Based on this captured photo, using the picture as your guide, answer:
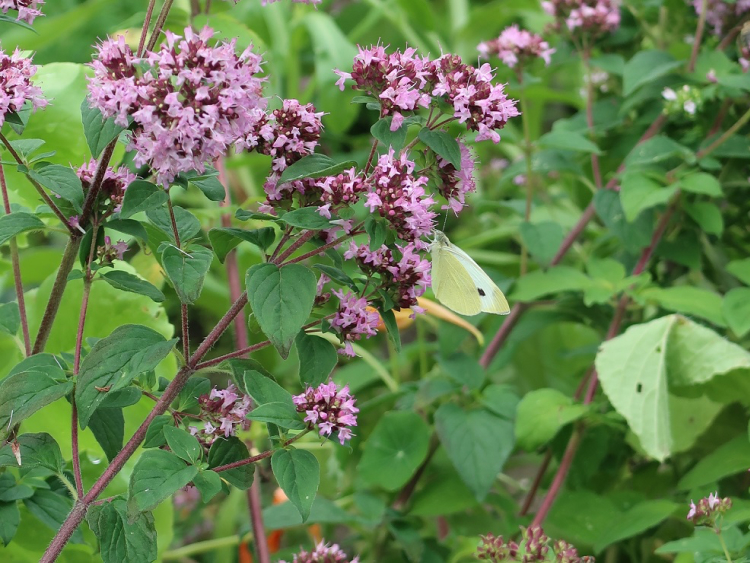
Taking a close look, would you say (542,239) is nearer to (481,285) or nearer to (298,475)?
(481,285)

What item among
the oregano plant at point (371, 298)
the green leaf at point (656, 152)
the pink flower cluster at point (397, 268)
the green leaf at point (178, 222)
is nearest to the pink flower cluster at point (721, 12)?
the oregano plant at point (371, 298)

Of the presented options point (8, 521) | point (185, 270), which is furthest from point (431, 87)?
point (8, 521)

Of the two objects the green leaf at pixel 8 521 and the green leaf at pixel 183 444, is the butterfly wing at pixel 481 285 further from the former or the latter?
the green leaf at pixel 8 521

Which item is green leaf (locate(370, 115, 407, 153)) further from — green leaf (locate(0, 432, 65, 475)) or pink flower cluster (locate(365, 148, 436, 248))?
green leaf (locate(0, 432, 65, 475))

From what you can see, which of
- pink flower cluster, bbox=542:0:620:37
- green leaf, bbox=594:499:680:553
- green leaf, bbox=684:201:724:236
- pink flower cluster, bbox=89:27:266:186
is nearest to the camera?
pink flower cluster, bbox=89:27:266:186

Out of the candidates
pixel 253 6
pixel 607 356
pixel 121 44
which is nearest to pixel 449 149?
pixel 121 44

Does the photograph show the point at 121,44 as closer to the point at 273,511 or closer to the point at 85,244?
the point at 85,244

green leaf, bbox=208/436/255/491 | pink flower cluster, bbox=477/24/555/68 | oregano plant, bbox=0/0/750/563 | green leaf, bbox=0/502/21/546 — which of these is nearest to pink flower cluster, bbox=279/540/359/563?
oregano plant, bbox=0/0/750/563
